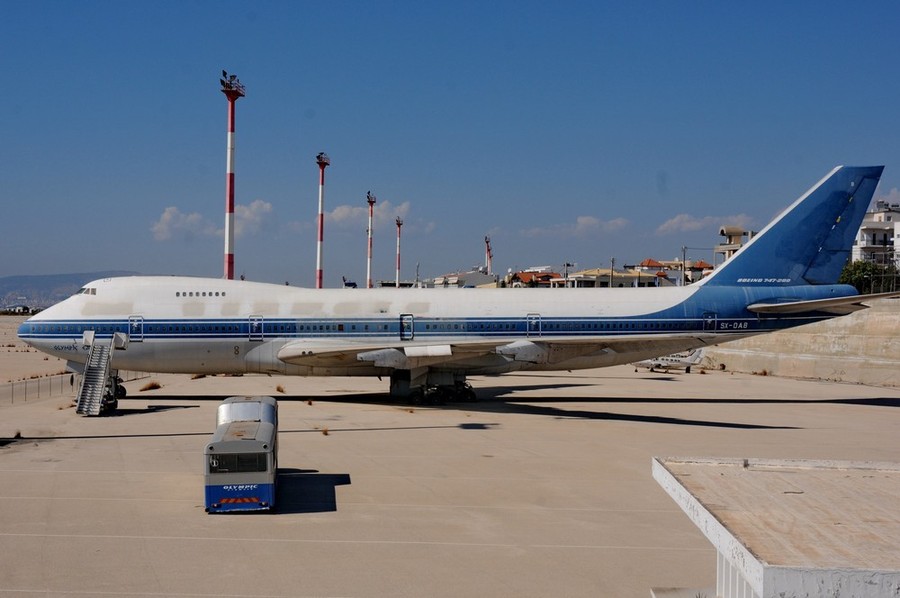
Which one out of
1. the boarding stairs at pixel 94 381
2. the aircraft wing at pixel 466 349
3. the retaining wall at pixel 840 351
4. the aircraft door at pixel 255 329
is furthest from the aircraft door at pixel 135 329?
the retaining wall at pixel 840 351

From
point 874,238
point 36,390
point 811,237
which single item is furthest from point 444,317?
point 874,238

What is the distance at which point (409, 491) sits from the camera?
17.1 meters

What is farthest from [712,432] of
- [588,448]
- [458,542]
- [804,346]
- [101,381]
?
[804,346]

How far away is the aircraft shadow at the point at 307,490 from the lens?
15.7 metres

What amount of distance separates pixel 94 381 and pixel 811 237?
30783 mm

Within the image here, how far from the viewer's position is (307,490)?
17.2 meters

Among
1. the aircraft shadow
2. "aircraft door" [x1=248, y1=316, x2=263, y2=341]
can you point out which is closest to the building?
"aircraft door" [x1=248, y1=316, x2=263, y2=341]

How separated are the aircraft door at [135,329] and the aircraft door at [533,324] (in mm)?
16299

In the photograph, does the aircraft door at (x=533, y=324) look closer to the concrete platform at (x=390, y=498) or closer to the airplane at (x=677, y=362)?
the concrete platform at (x=390, y=498)

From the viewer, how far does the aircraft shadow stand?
15727 mm

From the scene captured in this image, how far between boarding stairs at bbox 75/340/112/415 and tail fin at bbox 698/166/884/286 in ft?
85.3

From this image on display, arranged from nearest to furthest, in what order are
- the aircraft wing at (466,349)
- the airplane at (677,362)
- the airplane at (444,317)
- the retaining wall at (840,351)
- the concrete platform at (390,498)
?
the concrete platform at (390,498), the aircraft wing at (466,349), the airplane at (444,317), the retaining wall at (840,351), the airplane at (677,362)

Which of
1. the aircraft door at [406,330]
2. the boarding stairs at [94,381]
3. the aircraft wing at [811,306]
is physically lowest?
the boarding stairs at [94,381]

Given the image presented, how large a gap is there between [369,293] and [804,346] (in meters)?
31.9
